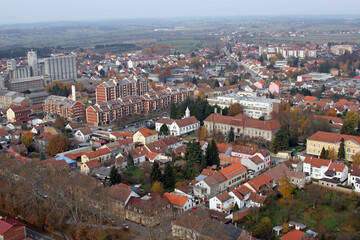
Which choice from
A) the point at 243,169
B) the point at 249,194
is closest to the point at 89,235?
the point at 249,194

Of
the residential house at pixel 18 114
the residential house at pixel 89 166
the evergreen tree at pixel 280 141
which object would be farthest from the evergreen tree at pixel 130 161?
the residential house at pixel 18 114

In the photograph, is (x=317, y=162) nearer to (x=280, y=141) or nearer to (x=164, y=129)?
(x=280, y=141)

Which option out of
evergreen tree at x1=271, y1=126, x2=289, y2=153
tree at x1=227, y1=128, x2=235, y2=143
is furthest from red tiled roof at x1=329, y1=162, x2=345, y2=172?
tree at x1=227, y1=128, x2=235, y2=143

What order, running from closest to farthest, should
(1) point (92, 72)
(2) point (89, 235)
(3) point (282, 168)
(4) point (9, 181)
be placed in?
(2) point (89, 235), (4) point (9, 181), (3) point (282, 168), (1) point (92, 72)

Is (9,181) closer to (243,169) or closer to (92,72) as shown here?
(243,169)

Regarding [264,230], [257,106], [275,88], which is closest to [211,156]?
[264,230]

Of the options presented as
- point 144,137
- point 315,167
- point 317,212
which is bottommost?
point 317,212
